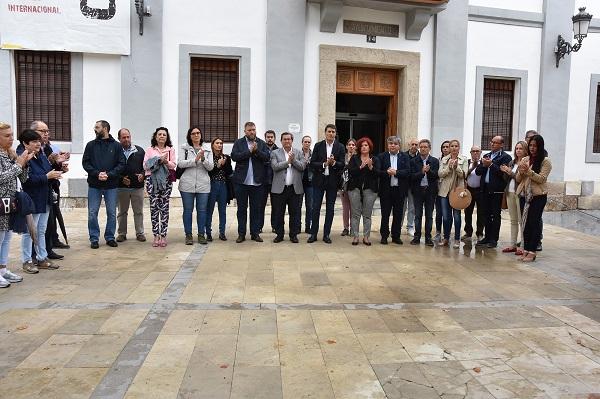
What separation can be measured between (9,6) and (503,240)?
1164 centimetres

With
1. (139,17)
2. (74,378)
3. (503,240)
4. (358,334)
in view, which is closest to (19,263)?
(74,378)

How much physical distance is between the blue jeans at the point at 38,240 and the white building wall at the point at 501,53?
10.6 meters

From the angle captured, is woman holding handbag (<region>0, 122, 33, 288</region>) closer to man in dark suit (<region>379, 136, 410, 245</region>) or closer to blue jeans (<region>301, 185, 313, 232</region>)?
blue jeans (<region>301, 185, 313, 232</region>)

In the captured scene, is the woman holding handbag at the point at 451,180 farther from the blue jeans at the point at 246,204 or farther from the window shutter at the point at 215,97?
the window shutter at the point at 215,97

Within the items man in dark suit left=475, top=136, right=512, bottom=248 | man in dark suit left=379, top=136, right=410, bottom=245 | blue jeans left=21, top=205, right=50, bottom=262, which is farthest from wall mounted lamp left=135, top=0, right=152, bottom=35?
man in dark suit left=475, top=136, right=512, bottom=248

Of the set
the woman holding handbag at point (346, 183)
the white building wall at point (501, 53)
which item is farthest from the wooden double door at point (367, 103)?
the woman holding handbag at point (346, 183)

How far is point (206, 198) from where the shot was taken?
26.6 ft

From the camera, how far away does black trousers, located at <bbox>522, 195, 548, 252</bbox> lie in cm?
727

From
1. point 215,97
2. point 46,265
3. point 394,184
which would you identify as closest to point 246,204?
point 394,184

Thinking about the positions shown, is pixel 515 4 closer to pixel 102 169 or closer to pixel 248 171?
pixel 248 171

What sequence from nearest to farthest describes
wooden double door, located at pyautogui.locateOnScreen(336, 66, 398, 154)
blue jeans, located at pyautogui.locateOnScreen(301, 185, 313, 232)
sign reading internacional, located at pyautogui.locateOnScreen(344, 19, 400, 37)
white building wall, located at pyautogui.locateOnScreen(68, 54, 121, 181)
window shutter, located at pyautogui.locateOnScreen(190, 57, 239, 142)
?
1. blue jeans, located at pyautogui.locateOnScreen(301, 185, 313, 232)
2. white building wall, located at pyautogui.locateOnScreen(68, 54, 121, 181)
3. window shutter, located at pyautogui.locateOnScreen(190, 57, 239, 142)
4. sign reading internacional, located at pyautogui.locateOnScreen(344, 19, 400, 37)
5. wooden double door, located at pyautogui.locateOnScreen(336, 66, 398, 154)

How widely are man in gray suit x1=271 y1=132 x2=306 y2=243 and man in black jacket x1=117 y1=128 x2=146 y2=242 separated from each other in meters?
2.21

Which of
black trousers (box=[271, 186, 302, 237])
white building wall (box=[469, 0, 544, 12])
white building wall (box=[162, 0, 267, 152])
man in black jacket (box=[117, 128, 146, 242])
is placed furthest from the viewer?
white building wall (box=[469, 0, 544, 12])

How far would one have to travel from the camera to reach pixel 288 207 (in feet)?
27.6
